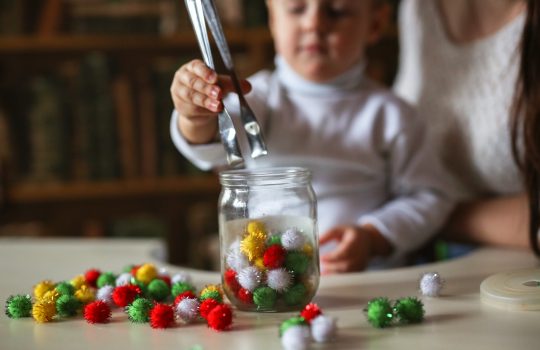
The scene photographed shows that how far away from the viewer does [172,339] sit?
617 millimetres

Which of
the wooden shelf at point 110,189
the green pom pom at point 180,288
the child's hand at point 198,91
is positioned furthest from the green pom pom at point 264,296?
the wooden shelf at point 110,189

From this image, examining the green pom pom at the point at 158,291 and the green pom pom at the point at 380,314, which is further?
the green pom pom at the point at 158,291

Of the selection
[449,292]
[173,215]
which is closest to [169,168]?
[173,215]

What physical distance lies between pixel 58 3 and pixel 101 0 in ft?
0.44

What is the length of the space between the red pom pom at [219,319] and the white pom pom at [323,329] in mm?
88

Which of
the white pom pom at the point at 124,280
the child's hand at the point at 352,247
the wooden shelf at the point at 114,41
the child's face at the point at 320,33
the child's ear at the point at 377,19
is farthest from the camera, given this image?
the wooden shelf at the point at 114,41

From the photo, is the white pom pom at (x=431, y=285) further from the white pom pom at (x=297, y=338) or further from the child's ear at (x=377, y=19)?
the child's ear at (x=377, y=19)

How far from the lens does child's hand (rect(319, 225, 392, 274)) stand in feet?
3.06

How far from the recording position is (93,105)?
2289 millimetres

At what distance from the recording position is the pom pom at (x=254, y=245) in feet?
2.21

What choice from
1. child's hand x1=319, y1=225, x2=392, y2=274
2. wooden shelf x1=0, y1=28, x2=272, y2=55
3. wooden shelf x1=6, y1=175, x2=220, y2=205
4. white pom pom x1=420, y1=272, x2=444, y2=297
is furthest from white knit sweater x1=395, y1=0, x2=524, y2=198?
wooden shelf x1=6, y1=175, x2=220, y2=205

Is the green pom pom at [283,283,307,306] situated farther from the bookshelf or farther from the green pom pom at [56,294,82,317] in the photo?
the bookshelf

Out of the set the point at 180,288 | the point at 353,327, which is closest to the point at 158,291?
the point at 180,288

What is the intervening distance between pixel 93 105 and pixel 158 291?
1.64 m
